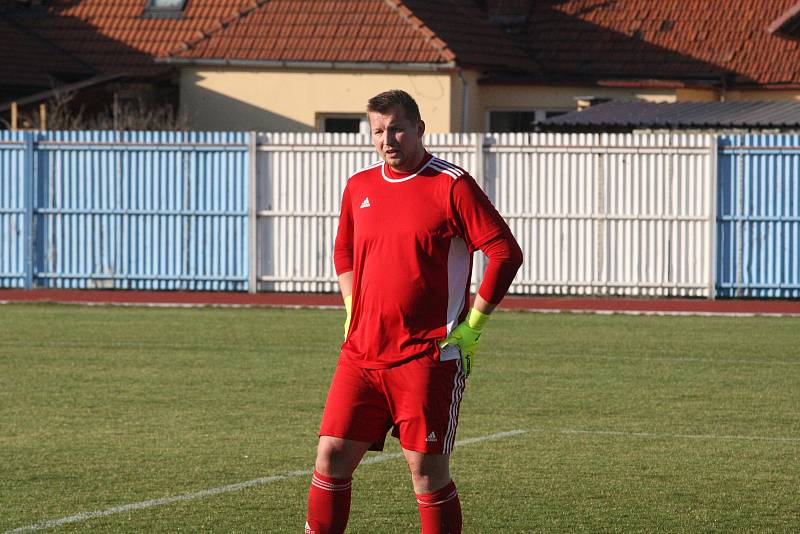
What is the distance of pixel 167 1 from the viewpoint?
35375 millimetres

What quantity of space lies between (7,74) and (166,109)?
10.8ft

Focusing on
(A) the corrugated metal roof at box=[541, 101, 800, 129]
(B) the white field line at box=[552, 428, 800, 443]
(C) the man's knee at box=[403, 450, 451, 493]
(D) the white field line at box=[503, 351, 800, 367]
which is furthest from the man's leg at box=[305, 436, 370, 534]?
(A) the corrugated metal roof at box=[541, 101, 800, 129]

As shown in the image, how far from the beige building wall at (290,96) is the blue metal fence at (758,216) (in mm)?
10064

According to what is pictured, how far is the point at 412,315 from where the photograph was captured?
235 inches

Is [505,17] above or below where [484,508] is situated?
above

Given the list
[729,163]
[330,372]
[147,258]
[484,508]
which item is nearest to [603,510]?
[484,508]

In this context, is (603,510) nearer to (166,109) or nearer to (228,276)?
(228,276)

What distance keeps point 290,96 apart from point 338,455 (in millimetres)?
25421

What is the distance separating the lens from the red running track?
20234 millimetres

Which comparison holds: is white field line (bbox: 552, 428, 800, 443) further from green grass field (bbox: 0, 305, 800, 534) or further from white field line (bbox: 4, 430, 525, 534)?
white field line (bbox: 4, 430, 525, 534)

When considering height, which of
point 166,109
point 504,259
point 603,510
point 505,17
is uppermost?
point 505,17

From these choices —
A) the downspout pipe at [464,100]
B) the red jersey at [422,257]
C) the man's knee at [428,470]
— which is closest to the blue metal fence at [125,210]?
the downspout pipe at [464,100]

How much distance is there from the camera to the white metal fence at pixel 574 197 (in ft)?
69.6

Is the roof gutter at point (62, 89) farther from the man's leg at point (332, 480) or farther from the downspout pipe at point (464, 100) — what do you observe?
the man's leg at point (332, 480)
